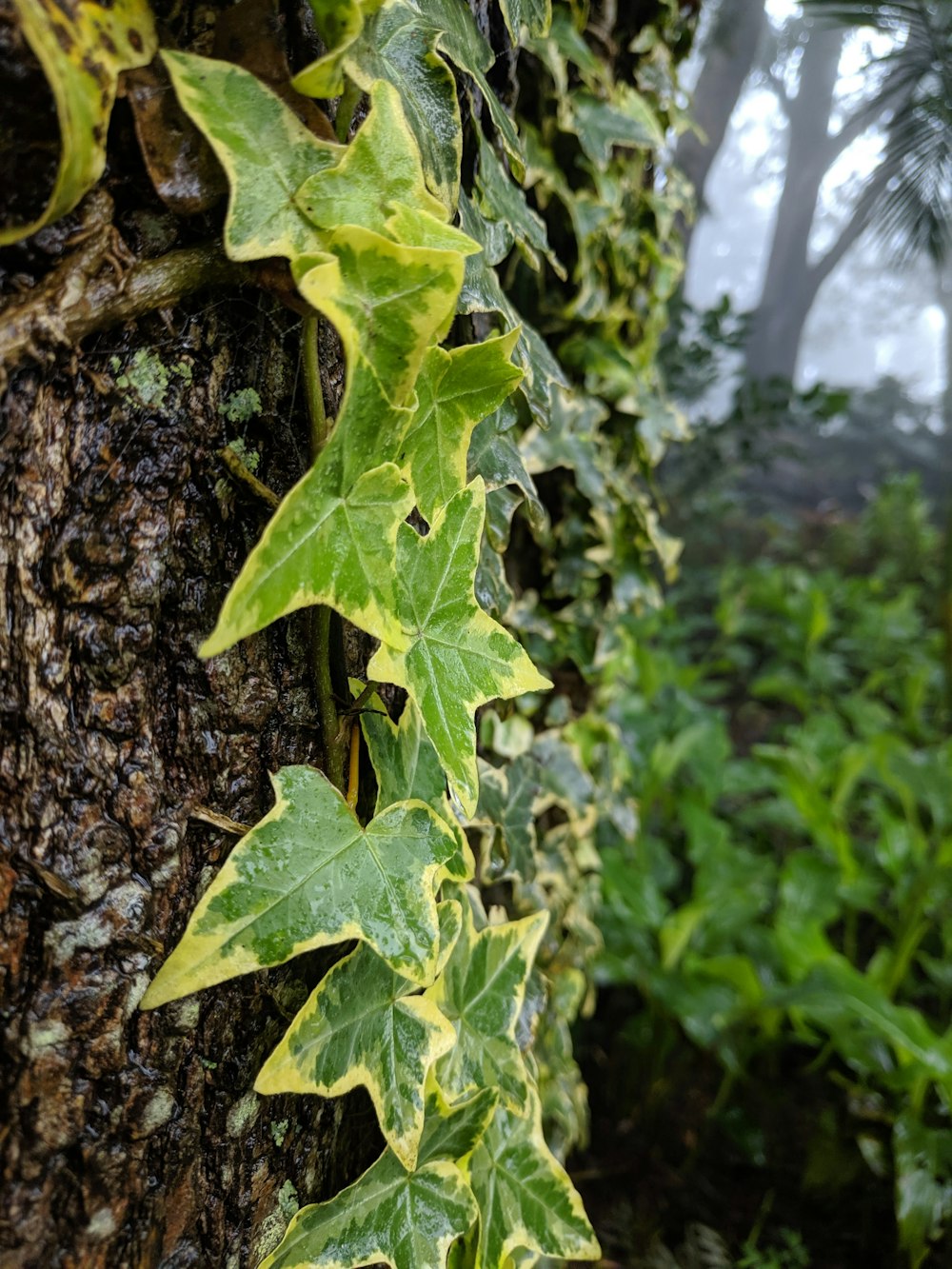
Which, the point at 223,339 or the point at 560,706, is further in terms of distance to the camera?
the point at 560,706

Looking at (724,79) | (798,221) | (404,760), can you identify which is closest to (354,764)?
(404,760)

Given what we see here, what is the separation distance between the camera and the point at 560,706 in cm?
104

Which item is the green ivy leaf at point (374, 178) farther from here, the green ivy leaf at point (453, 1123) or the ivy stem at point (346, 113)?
the green ivy leaf at point (453, 1123)

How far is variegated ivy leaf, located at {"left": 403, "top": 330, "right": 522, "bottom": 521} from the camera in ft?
1.44

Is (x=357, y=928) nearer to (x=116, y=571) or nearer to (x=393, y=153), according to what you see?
(x=116, y=571)

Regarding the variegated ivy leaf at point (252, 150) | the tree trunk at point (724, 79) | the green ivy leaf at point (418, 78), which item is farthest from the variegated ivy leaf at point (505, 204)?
the tree trunk at point (724, 79)

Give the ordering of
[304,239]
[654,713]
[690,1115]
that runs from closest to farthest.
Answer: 1. [304,239]
2. [690,1115]
3. [654,713]

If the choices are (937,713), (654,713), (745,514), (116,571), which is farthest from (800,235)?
(116,571)

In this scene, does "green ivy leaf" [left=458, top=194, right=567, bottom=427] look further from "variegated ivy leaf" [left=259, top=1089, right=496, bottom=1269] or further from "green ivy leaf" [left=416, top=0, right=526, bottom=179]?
"variegated ivy leaf" [left=259, top=1089, right=496, bottom=1269]

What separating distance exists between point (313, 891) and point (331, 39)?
0.41 meters

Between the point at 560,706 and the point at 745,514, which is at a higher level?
the point at 560,706

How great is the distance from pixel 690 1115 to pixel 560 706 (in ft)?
3.37

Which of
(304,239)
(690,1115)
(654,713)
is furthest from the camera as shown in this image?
(654,713)

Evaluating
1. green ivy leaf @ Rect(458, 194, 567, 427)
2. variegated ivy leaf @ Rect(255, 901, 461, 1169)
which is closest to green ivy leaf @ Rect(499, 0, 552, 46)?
green ivy leaf @ Rect(458, 194, 567, 427)
